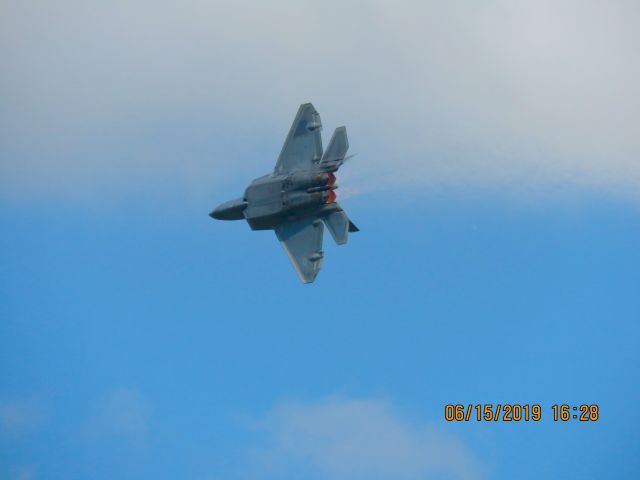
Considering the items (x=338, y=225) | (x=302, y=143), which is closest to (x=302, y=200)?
(x=338, y=225)

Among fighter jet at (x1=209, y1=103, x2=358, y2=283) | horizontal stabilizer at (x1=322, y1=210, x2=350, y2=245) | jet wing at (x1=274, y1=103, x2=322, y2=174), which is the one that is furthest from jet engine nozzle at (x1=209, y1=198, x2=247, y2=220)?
horizontal stabilizer at (x1=322, y1=210, x2=350, y2=245)

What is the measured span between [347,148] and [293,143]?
15.2 feet

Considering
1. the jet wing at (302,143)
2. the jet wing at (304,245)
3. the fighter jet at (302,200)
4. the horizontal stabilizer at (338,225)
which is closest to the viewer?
the horizontal stabilizer at (338,225)

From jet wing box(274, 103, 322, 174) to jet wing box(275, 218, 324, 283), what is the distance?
3.17 m

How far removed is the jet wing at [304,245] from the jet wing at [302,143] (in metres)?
3.17

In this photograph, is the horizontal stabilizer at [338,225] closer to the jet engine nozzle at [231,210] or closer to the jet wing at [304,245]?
the jet wing at [304,245]

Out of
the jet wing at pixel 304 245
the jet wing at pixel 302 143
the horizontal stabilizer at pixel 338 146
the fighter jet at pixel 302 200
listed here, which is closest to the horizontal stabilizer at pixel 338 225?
the fighter jet at pixel 302 200

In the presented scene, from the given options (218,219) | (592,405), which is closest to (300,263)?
(218,219)

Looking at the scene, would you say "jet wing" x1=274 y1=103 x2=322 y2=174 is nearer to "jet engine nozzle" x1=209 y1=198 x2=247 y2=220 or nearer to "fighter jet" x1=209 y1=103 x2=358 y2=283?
"fighter jet" x1=209 y1=103 x2=358 y2=283

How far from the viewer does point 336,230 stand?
1729 inches

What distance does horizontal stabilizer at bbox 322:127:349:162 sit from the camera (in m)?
44.2

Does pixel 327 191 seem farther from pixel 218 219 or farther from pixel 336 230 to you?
pixel 218 219

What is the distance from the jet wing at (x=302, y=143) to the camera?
A: 155 feet

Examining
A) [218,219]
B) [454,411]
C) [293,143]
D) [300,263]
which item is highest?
[293,143]
